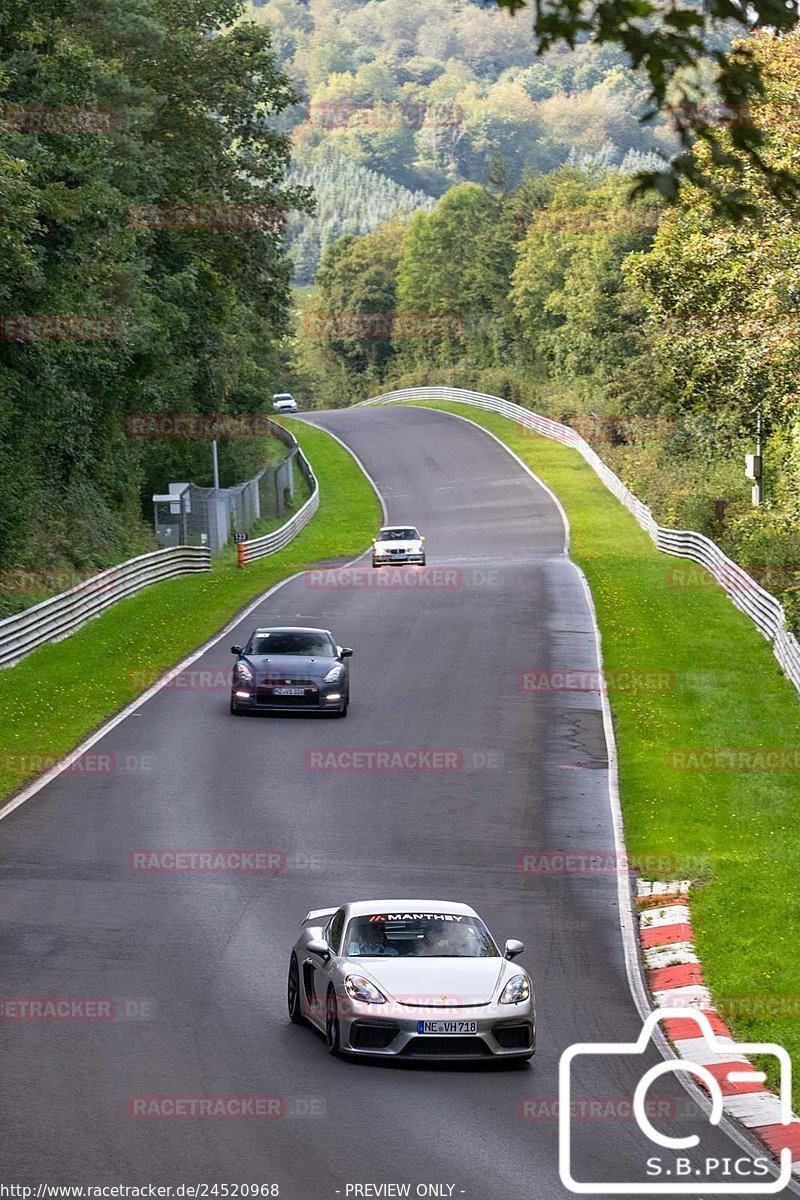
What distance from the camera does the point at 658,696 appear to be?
103 ft

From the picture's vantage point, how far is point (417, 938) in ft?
44.9

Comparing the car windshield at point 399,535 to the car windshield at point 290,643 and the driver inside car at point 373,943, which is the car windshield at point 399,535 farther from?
the driver inside car at point 373,943

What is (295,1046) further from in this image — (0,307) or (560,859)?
(0,307)

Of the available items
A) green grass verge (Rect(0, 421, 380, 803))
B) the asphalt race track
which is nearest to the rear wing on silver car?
the asphalt race track

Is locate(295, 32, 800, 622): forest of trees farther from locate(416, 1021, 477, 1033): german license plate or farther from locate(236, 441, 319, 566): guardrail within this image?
locate(236, 441, 319, 566): guardrail

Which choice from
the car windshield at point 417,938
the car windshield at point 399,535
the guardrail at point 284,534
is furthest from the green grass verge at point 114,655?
the car windshield at point 417,938

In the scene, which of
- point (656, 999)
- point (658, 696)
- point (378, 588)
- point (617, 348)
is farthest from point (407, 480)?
point (656, 999)

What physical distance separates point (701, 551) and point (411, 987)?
40.3 m

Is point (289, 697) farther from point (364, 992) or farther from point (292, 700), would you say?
point (364, 992)

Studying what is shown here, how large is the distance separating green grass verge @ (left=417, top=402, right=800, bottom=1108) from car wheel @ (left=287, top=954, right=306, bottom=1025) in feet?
12.1

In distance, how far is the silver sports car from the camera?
12.6 metres

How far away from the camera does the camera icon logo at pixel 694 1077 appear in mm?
10180

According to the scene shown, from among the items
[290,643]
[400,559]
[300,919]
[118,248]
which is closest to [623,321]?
[400,559]

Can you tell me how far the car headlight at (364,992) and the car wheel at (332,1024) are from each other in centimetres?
17
